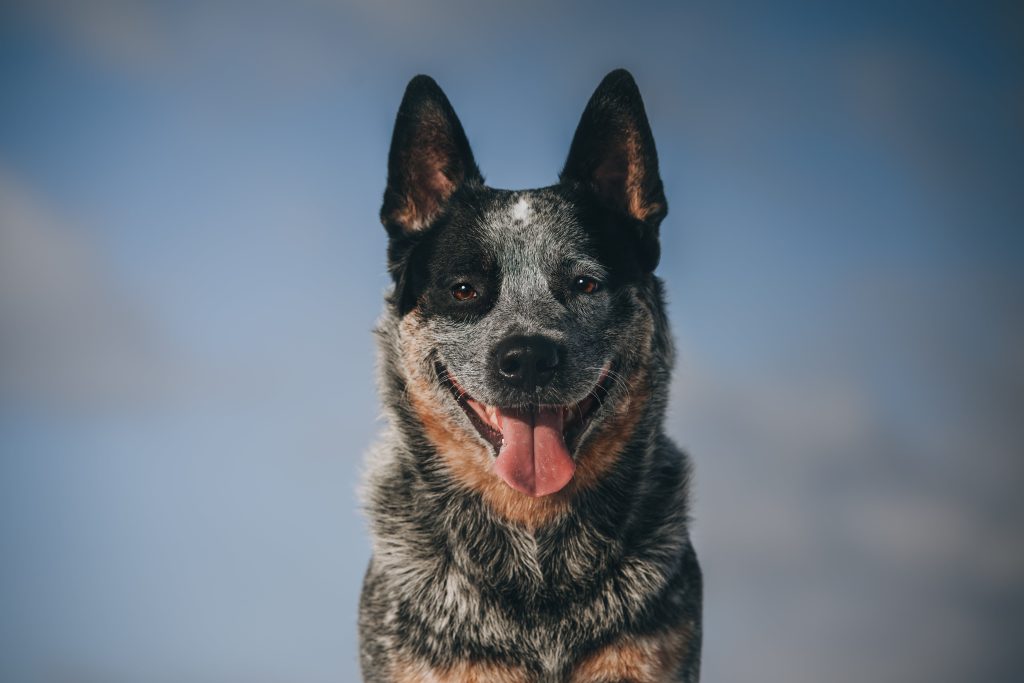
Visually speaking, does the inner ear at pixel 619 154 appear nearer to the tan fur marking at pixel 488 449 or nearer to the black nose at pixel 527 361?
the tan fur marking at pixel 488 449

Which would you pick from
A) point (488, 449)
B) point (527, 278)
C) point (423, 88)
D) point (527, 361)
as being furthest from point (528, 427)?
point (423, 88)

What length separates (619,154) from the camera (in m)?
5.04

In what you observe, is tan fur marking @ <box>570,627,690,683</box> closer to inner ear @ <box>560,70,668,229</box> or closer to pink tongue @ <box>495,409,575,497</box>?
pink tongue @ <box>495,409,575,497</box>

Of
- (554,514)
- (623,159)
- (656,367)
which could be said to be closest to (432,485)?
(554,514)

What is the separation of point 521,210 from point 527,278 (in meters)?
0.39

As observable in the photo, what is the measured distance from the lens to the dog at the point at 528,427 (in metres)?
4.45

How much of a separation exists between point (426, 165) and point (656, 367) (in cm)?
150

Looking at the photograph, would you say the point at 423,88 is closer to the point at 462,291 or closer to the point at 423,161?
the point at 423,161

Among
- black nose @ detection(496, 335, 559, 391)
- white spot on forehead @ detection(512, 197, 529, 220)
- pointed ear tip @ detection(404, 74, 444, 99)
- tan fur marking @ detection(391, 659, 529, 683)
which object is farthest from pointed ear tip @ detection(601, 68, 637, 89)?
tan fur marking @ detection(391, 659, 529, 683)

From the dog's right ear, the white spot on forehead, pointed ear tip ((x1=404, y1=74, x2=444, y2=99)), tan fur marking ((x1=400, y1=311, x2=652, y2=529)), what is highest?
pointed ear tip ((x1=404, y1=74, x2=444, y2=99))

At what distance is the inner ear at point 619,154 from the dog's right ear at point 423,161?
1.81 ft

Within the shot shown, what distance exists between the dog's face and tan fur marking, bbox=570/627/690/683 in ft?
2.44

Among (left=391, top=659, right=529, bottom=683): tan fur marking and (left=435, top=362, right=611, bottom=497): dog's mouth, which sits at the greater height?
(left=435, top=362, right=611, bottom=497): dog's mouth

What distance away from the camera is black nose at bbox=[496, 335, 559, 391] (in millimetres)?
4340
